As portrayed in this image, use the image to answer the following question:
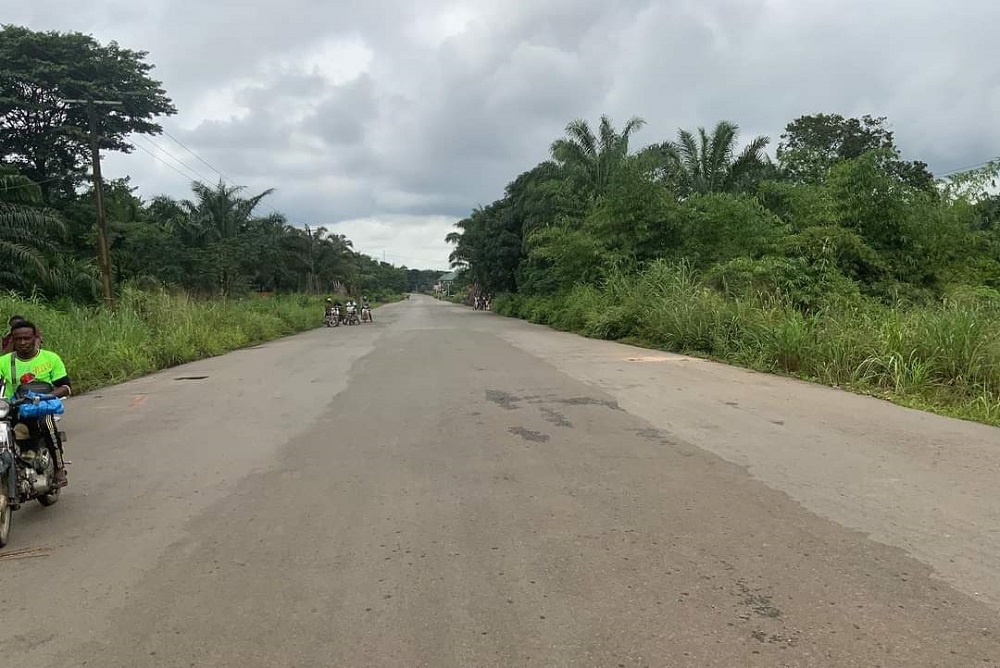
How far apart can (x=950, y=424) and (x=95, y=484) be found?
334 inches

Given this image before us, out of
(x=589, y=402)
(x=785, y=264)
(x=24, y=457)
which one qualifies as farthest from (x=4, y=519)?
(x=785, y=264)

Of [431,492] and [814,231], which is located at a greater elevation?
[814,231]

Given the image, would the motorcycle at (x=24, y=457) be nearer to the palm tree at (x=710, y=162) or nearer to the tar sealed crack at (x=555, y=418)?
the tar sealed crack at (x=555, y=418)

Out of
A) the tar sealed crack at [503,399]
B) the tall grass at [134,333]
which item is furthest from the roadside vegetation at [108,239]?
the tar sealed crack at [503,399]

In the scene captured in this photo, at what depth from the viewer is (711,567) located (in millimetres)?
3836

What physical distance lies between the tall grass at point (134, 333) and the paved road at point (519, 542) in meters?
5.30

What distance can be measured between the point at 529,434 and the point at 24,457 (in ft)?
14.3

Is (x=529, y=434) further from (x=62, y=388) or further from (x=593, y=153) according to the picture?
(x=593, y=153)

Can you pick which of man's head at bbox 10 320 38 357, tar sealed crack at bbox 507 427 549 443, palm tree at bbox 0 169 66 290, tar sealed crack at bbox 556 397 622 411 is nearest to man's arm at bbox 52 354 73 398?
man's head at bbox 10 320 38 357

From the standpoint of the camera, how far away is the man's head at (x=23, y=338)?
4992 mm

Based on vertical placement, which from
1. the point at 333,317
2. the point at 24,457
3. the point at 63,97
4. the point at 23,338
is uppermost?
the point at 63,97

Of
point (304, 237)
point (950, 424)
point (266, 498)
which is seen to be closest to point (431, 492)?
point (266, 498)

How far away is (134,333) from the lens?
15.4 meters

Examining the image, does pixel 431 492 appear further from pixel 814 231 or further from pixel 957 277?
pixel 957 277
